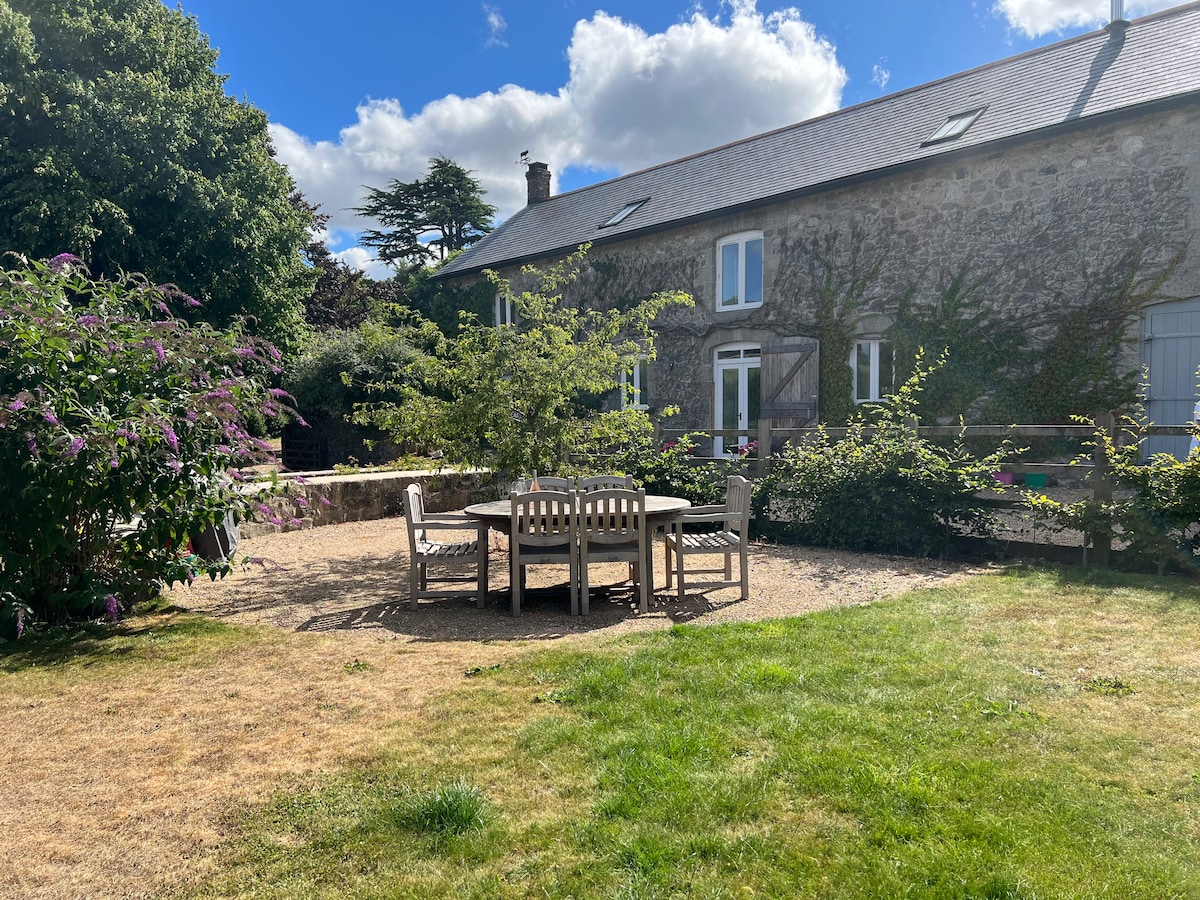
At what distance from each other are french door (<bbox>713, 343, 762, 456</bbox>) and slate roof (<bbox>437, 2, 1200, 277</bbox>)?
2.93 m

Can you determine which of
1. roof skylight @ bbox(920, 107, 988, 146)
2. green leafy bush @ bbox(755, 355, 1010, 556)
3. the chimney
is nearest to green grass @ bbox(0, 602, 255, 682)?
green leafy bush @ bbox(755, 355, 1010, 556)

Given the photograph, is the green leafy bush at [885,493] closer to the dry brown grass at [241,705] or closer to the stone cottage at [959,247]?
the dry brown grass at [241,705]

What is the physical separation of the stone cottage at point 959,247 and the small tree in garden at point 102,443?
26.0 ft

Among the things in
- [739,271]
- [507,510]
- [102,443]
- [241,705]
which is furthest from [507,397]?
[739,271]

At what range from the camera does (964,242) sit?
507 inches

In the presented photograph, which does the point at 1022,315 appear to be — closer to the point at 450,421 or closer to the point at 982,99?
the point at 982,99

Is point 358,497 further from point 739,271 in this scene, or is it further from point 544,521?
point 739,271

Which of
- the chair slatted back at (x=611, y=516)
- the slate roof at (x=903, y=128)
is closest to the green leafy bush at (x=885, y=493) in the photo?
the chair slatted back at (x=611, y=516)

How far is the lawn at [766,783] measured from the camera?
2326 millimetres

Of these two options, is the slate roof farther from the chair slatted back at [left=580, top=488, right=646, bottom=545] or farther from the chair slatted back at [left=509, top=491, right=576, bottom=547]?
the chair slatted back at [left=509, top=491, right=576, bottom=547]

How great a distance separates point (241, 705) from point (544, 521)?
100 inches

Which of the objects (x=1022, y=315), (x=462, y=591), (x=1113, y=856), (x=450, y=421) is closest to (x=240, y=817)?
(x=1113, y=856)

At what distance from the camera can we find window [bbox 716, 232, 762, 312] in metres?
15.9

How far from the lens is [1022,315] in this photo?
12320 millimetres
